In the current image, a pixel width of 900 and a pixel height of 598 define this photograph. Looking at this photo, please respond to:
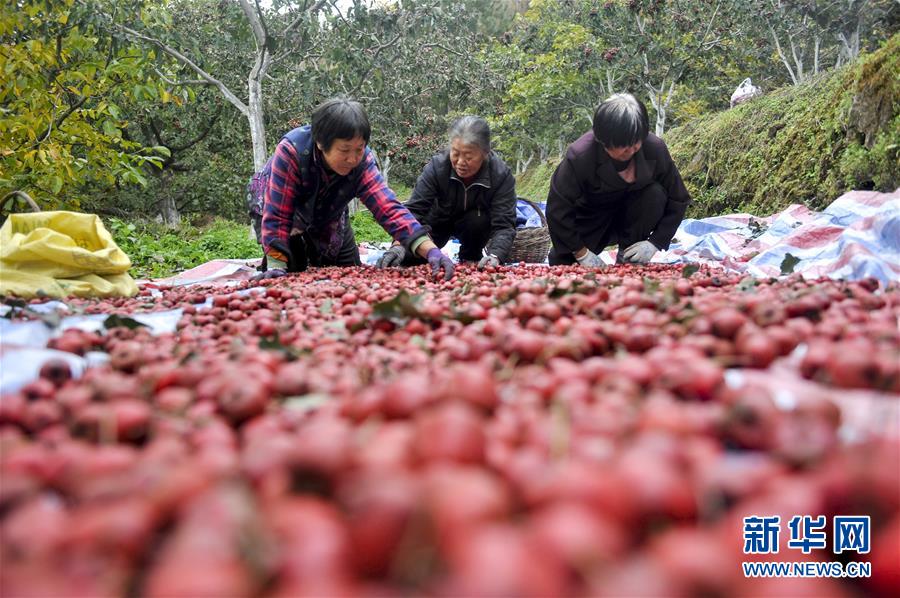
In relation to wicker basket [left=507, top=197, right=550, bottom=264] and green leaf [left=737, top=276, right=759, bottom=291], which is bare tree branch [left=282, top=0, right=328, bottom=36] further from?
green leaf [left=737, top=276, right=759, bottom=291]

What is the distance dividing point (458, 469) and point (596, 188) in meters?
5.02

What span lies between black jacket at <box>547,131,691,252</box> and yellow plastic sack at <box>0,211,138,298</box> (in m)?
3.57

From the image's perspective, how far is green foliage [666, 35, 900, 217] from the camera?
227 inches

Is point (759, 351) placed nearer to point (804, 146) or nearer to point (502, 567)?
point (502, 567)

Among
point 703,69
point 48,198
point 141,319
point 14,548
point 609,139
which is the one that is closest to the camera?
point 14,548

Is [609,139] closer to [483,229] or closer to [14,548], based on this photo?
[483,229]

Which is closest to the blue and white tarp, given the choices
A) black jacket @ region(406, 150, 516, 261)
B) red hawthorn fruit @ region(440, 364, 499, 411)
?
black jacket @ region(406, 150, 516, 261)

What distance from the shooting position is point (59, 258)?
144 inches

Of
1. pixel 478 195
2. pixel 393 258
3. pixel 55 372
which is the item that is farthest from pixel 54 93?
pixel 55 372

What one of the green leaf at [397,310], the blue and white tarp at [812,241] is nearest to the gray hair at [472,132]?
the blue and white tarp at [812,241]

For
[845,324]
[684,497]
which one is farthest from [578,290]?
[684,497]

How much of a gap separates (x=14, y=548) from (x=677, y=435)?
0.98m

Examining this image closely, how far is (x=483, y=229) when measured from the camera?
6367 millimetres

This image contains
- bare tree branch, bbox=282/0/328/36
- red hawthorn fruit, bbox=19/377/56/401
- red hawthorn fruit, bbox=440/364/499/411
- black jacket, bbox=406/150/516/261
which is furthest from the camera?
bare tree branch, bbox=282/0/328/36
